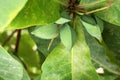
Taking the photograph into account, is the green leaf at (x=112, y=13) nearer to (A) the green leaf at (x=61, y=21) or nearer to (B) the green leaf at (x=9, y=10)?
(A) the green leaf at (x=61, y=21)

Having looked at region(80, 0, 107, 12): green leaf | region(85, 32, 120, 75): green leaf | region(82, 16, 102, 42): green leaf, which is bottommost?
region(85, 32, 120, 75): green leaf

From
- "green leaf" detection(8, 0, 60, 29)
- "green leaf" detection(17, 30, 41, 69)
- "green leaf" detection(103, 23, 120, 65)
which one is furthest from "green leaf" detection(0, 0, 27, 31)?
"green leaf" detection(17, 30, 41, 69)

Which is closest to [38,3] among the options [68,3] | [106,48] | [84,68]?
[68,3]

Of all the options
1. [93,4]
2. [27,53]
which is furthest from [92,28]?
[27,53]

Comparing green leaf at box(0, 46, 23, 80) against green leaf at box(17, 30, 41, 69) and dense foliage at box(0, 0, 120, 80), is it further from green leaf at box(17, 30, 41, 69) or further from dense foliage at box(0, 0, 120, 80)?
green leaf at box(17, 30, 41, 69)

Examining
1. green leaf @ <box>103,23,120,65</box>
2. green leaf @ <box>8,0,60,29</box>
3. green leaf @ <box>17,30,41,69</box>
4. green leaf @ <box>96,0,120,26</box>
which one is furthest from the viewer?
green leaf @ <box>17,30,41,69</box>

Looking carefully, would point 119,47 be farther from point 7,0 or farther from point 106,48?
point 7,0

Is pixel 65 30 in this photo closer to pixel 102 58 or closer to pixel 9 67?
pixel 9 67
